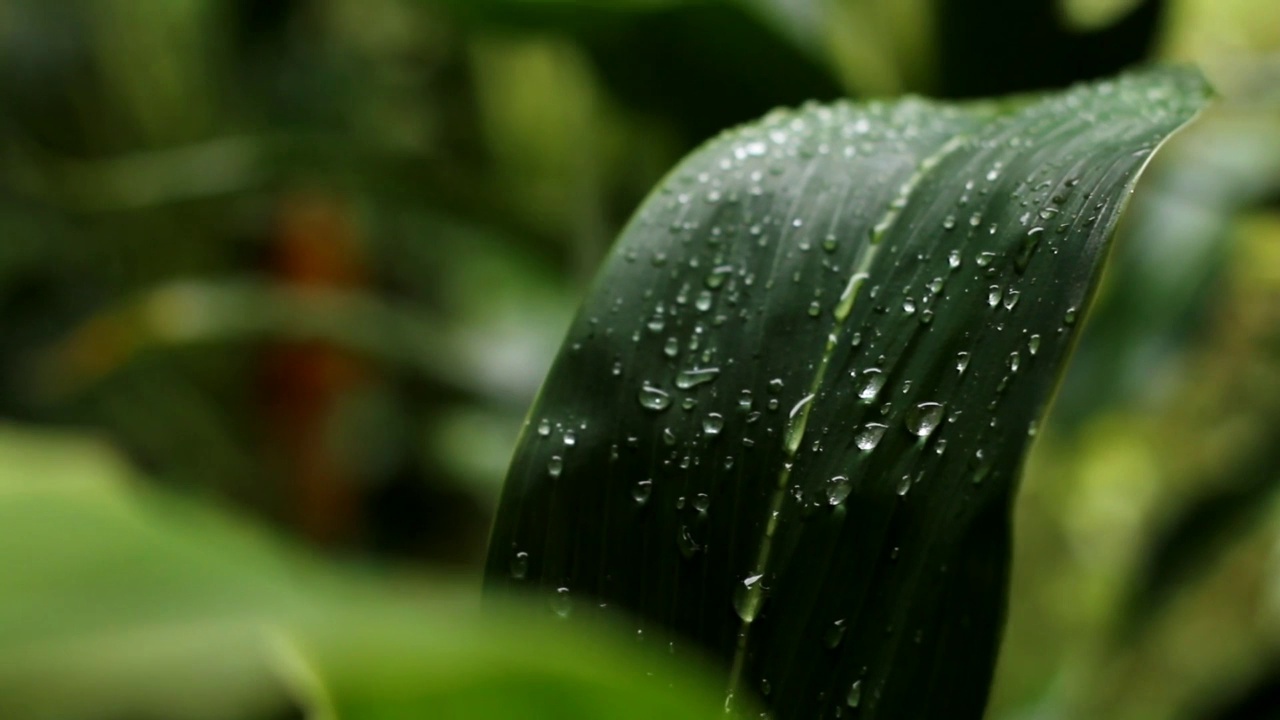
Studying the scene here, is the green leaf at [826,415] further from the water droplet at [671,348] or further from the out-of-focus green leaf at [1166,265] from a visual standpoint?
the out-of-focus green leaf at [1166,265]

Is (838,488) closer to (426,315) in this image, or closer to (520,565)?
(520,565)

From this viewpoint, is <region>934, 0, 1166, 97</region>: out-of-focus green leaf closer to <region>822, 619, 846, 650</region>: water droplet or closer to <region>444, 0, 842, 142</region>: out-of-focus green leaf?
<region>444, 0, 842, 142</region>: out-of-focus green leaf

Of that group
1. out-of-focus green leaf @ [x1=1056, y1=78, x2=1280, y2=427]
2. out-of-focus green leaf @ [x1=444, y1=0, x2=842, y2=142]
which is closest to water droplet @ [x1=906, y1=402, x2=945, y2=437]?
out-of-focus green leaf @ [x1=444, y1=0, x2=842, y2=142]

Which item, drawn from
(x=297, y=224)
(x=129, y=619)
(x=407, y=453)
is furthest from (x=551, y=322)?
(x=129, y=619)

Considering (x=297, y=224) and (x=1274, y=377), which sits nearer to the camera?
(x=1274, y=377)

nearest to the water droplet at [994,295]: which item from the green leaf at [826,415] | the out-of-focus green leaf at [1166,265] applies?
the green leaf at [826,415]

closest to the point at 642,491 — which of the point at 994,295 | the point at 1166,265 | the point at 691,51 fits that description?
the point at 994,295

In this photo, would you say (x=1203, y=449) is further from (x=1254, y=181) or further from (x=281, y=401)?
(x=281, y=401)
